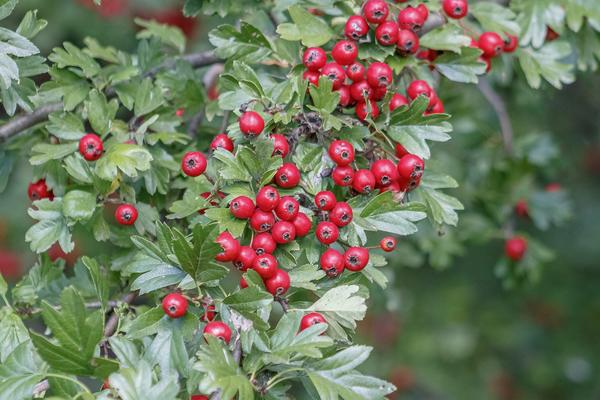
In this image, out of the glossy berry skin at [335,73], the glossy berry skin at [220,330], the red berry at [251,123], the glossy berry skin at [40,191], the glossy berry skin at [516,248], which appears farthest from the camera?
the glossy berry skin at [516,248]

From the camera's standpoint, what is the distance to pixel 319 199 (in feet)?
Answer: 5.80

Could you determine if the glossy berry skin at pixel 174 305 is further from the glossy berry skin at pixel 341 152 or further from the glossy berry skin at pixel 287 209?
the glossy berry skin at pixel 341 152

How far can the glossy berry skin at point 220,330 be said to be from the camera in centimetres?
157

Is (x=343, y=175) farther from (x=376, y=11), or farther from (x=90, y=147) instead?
(x=90, y=147)

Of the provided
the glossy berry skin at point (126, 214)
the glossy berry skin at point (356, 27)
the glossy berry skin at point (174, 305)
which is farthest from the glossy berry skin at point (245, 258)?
the glossy berry skin at point (356, 27)

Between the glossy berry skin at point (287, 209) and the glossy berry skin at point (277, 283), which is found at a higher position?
the glossy berry skin at point (287, 209)

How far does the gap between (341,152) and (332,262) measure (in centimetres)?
25

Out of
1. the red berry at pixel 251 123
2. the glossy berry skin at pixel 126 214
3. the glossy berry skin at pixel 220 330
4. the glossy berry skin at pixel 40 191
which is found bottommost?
the glossy berry skin at pixel 40 191

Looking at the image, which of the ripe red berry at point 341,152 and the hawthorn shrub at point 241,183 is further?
the ripe red berry at point 341,152

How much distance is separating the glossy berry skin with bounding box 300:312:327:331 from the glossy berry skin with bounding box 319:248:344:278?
0.11 meters

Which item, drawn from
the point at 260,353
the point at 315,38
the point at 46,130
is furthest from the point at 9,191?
the point at 260,353

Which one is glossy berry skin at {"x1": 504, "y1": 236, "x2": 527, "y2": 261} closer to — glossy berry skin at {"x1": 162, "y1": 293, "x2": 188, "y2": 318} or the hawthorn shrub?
the hawthorn shrub

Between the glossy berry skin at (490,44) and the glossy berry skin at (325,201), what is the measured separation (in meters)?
0.79

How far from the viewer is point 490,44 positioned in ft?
7.48
